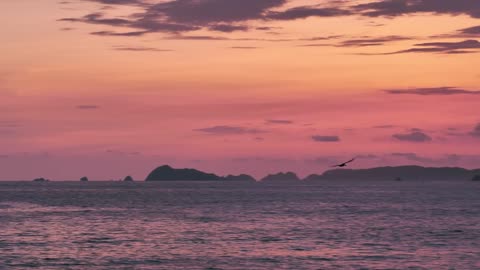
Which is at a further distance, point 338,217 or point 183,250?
point 338,217

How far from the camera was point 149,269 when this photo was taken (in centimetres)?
6438

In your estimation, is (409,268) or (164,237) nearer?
(409,268)

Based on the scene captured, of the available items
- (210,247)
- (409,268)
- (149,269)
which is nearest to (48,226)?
(210,247)

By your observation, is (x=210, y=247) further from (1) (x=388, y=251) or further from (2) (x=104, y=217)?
(2) (x=104, y=217)

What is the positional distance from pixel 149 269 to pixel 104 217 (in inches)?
2729

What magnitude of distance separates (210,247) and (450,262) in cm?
2379

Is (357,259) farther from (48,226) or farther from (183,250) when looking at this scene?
(48,226)

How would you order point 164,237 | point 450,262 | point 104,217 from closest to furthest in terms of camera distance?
point 450,262, point 164,237, point 104,217

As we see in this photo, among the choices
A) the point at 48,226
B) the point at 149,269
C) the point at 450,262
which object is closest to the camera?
the point at 149,269

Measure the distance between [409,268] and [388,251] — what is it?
35.7 feet

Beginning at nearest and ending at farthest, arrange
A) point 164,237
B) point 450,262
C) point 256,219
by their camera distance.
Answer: point 450,262
point 164,237
point 256,219

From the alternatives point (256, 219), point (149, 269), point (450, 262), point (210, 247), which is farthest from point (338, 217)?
point (149, 269)

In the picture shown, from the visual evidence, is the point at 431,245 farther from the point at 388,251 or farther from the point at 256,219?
the point at 256,219

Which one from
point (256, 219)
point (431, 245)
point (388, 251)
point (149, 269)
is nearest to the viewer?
point (149, 269)
